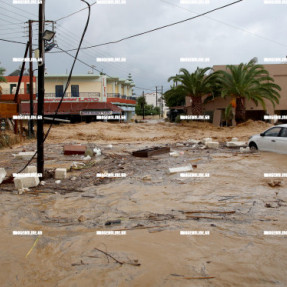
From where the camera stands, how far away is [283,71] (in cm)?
2967

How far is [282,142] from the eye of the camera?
11844 mm

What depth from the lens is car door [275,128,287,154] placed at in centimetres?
1175

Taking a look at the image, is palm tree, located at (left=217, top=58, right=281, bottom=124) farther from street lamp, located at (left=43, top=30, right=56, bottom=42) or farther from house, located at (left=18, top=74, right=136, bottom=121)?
street lamp, located at (left=43, top=30, right=56, bottom=42)

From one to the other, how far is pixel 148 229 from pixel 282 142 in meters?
8.34

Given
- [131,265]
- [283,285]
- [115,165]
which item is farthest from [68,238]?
[115,165]

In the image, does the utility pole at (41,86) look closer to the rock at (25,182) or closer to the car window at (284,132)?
the rock at (25,182)

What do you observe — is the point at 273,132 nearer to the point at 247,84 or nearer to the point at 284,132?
the point at 284,132

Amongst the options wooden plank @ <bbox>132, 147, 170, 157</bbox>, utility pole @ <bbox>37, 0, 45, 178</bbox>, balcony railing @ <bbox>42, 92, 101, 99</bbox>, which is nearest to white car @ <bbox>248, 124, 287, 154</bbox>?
wooden plank @ <bbox>132, 147, 170, 157</bbox>

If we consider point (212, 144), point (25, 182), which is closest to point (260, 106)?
point (212, 144)

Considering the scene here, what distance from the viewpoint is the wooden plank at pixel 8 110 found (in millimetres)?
18578

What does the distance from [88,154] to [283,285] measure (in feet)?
35.5

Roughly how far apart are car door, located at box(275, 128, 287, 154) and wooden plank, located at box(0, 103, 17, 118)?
14.7 m

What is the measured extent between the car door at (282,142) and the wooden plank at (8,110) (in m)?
14.7

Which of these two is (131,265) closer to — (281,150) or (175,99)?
(281,150)
